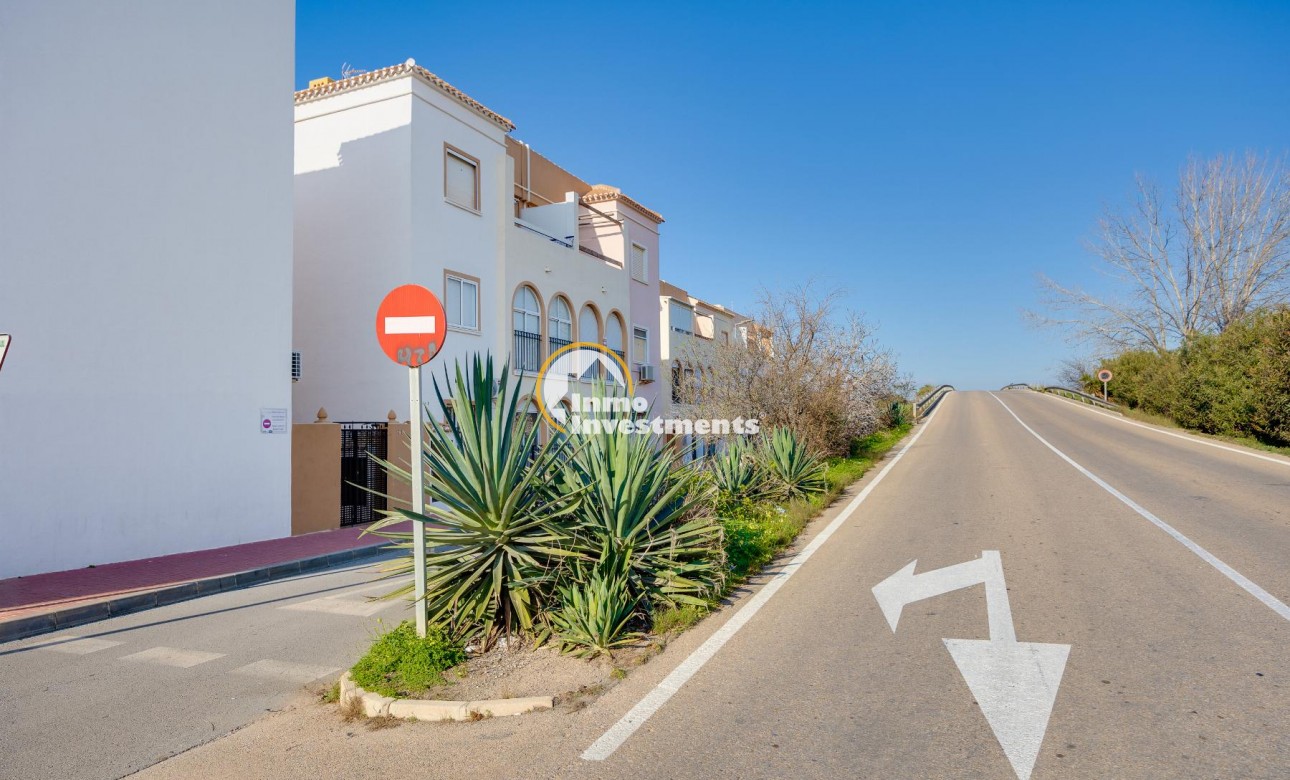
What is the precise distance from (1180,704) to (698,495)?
402 cm

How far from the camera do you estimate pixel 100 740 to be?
4707 mm

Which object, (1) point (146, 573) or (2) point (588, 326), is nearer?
(1) point (146, 573)

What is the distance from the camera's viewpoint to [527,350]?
21.9 m

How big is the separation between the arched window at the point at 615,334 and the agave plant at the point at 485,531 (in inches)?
816

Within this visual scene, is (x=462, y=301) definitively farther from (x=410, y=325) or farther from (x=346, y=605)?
(x=410, y=325)

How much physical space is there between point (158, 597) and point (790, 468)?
924cm

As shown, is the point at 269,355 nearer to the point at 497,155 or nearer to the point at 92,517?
the point at 92,517

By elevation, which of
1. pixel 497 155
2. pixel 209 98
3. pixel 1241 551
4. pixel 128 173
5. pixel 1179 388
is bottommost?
pixel 1241 551

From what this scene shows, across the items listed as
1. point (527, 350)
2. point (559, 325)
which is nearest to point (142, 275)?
point (527, 350)

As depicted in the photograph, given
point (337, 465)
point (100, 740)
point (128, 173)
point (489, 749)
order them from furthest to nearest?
point (337, 465)
point (128, 173)
point (100, 740)
point (489, 749)

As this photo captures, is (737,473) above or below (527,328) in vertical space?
below

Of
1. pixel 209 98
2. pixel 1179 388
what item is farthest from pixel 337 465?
pixel 1179 388

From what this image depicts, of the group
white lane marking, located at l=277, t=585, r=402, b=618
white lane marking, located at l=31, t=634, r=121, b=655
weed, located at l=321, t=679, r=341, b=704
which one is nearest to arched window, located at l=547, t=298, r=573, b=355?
white lane marking, located at l=277, t=585, r=402, b=618

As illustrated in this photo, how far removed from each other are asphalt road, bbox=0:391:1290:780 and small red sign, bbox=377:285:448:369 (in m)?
2.49
